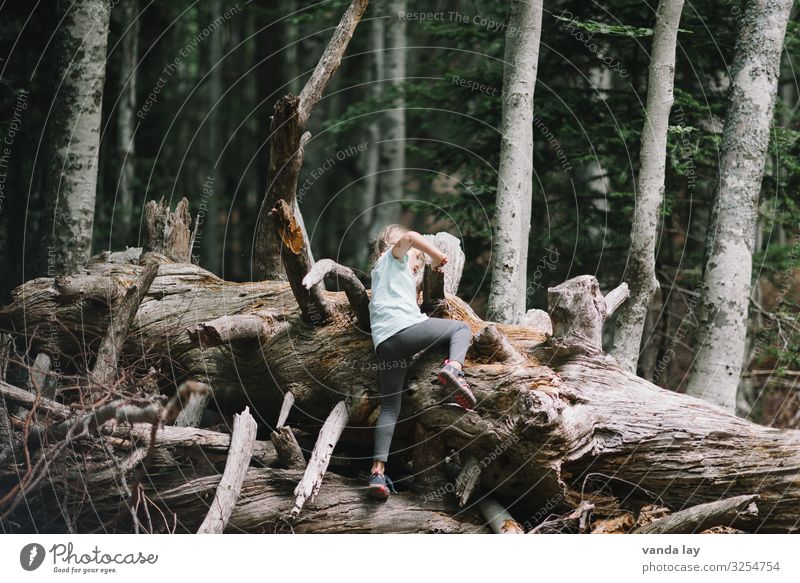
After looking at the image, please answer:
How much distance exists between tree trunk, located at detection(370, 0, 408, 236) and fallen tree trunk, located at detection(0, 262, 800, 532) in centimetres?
665

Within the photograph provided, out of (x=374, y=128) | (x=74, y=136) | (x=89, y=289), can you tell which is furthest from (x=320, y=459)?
(x=374, y=128)

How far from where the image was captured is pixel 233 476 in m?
5.00

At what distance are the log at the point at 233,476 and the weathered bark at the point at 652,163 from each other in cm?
339

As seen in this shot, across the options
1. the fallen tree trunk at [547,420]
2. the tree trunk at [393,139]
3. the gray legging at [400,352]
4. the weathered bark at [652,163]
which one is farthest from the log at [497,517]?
the tree trunk at [393,139]

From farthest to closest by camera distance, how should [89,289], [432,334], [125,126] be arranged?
[125,126], [89,289], [432,334]

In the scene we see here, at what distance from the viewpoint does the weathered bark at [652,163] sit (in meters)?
6.63

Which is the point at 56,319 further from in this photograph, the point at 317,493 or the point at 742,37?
the point at 742,37

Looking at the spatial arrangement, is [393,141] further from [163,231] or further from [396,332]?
[396,332]

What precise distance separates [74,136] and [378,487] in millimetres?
4588

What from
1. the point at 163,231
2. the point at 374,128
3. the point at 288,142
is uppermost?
the point at 374,128

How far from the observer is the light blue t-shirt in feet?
16.4

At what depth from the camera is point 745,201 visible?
6.73 m

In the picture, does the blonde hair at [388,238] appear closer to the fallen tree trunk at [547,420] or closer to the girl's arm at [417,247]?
the girl's arm at [417,247]

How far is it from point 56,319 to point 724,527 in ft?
16.5
